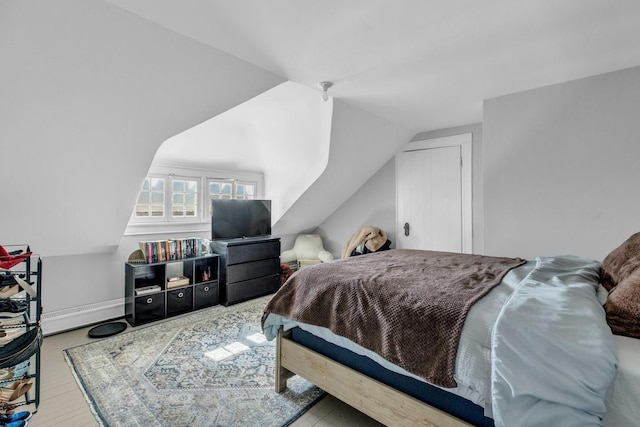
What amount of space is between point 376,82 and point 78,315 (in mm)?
3680

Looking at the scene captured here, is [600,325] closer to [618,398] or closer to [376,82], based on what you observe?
[618,398]

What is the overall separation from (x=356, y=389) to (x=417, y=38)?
2.09 meters

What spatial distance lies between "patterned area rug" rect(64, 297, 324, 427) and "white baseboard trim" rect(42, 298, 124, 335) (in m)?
0.52

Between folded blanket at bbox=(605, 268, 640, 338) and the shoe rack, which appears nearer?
folded blanket at bbox=(605, 268, 640, 338)

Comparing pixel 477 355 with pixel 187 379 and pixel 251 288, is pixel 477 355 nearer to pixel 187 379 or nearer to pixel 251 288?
pixel 187 379

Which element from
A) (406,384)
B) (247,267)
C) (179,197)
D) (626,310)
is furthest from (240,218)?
(626,310)

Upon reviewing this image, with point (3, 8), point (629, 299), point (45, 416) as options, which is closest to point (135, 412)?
point (45, 416)

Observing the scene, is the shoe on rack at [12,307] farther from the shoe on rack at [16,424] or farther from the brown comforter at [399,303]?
the brown comforter at [399,303]

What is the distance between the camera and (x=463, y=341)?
1200 millimetres

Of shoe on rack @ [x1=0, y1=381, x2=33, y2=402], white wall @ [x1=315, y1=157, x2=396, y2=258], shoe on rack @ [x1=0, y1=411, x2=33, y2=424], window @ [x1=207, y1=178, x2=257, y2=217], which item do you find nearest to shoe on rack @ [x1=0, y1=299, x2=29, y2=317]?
shoe on rack @ [x1=0, y1=381, x2=33, y2=402]

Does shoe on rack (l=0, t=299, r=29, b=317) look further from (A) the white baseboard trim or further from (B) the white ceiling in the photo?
(A) the white baseboard trim

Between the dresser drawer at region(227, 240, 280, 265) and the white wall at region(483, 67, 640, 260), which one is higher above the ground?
the white wall at region(483, 67, 640, 260)

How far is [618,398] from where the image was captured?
0.92 meters

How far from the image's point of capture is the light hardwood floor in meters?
1.74
